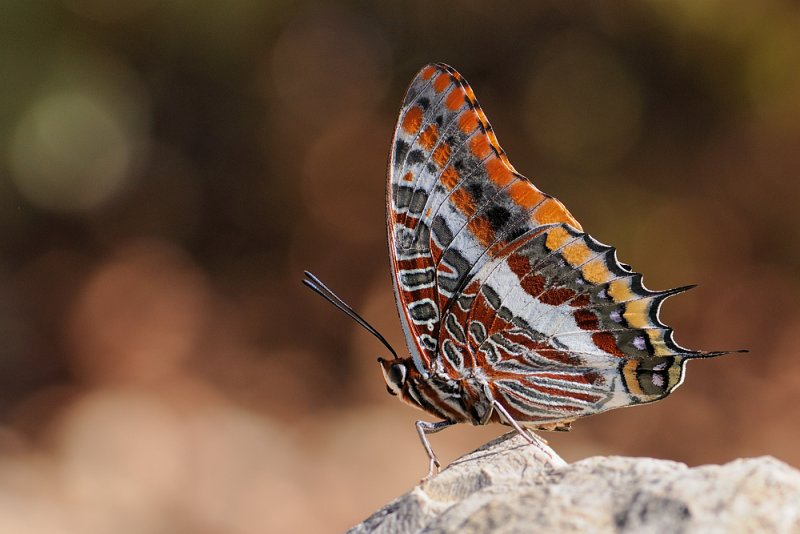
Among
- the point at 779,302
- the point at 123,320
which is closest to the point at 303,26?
the point at 123,320

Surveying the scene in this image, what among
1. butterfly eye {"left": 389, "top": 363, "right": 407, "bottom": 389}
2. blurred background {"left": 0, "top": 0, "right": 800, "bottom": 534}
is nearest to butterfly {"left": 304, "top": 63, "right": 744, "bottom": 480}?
butterfly eye {"left": 389, "top": 363, "right": 407, "bottom": 389}

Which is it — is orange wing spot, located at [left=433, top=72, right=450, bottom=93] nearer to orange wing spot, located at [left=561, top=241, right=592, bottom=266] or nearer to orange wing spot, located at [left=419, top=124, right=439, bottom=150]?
orange wing spot, located at [left=419, top=124, right=439, bottom=150]

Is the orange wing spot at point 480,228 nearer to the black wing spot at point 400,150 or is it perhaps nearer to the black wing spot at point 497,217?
the black wing spot at point 497,217

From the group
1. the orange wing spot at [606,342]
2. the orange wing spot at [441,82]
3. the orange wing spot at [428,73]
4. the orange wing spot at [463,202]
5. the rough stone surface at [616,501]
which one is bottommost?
the rough stone surface at [616,501]

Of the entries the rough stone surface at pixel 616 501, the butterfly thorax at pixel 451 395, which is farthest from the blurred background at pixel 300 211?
the rough stone surface at pixel 616 501

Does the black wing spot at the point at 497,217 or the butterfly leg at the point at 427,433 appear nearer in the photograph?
the butterfly leg at the point at 427,433

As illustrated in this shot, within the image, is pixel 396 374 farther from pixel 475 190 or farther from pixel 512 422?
pixel 475 190

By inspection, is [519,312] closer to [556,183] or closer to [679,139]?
[556,183]
